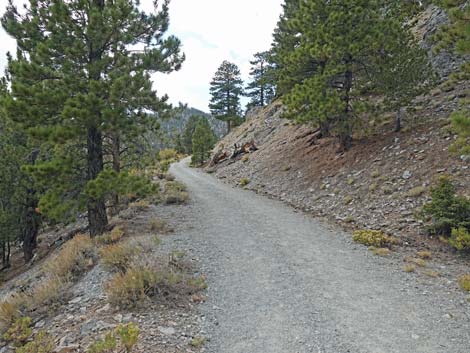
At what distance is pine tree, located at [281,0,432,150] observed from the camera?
12.4 meters

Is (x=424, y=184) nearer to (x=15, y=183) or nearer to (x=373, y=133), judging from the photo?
(x=373, y=133)

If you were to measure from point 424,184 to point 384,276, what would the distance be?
453 centimetres

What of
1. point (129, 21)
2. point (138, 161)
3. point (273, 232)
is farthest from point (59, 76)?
point (273, 232)

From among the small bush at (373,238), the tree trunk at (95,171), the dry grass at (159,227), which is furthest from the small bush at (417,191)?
the tree trunk at (95,171)

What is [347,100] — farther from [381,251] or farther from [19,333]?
[19,333]

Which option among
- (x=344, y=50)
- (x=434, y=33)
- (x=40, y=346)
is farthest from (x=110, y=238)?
(x=434, y=33)

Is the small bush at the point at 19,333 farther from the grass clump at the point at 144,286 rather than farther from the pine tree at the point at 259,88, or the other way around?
the pine tree at the point at 259,88

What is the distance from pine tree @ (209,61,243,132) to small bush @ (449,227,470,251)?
138ft

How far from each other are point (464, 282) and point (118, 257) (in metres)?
6.96

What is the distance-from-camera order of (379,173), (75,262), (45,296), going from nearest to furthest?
(45,296) → (75,262) → (379,173)

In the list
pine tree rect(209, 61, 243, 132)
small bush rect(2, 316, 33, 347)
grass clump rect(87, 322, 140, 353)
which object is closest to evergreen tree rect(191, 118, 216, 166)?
pine tree rect(209, 61, 243, 132)

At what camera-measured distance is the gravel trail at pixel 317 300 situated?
4.86 m

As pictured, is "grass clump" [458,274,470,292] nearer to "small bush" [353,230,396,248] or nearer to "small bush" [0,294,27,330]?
"small bush" [353,230,396,248]

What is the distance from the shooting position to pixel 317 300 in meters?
6.05
